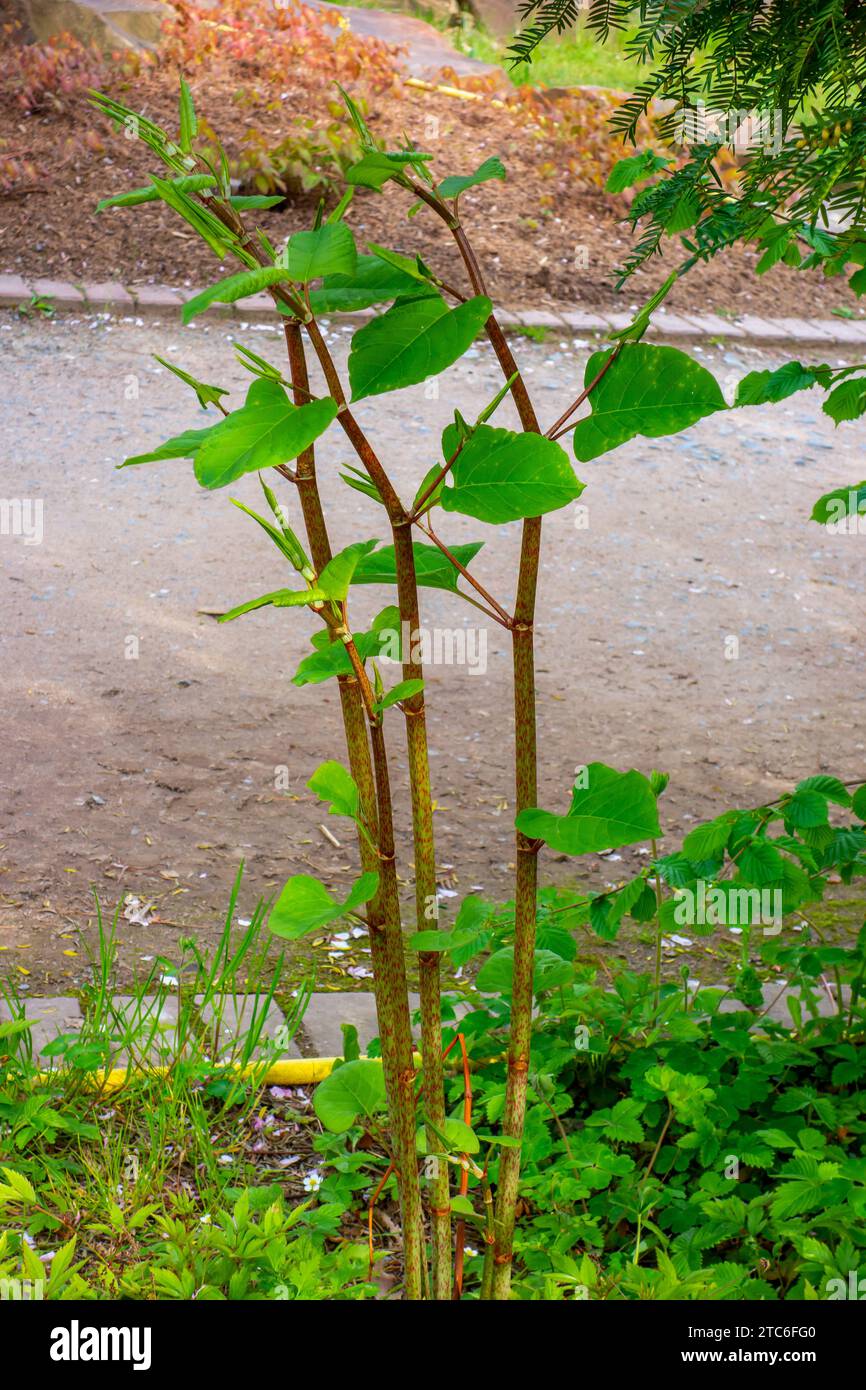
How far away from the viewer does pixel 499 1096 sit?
2.19 m

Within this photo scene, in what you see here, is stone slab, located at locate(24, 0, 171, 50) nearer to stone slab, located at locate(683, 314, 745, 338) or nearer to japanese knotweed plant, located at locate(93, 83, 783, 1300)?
stone slab, located at locate(683, 314, 745, 338)

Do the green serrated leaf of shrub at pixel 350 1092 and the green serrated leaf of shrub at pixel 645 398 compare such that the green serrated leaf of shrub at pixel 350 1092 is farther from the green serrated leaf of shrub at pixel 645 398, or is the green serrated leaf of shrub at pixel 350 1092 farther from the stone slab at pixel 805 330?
the stone slab at pixel 805 330

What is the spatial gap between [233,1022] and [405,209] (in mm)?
7427

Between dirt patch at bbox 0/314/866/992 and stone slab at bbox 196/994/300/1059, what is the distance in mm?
343

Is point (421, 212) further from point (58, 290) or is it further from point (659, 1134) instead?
point (659, 1134)

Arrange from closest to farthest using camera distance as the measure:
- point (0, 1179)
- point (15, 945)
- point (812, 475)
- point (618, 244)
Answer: point (0, 1179) → point (15, 945) → point (812, 475) → point (618, 244)

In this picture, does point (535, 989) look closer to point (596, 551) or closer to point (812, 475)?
point (596, 551)

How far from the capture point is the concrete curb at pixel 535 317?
7.66m

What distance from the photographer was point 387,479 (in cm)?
125

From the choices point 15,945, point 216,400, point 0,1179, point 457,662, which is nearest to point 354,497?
point 457,662

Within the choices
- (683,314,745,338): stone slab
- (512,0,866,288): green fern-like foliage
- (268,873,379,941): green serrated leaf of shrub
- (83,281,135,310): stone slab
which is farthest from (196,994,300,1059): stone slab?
(683,314,745,338): stone slab

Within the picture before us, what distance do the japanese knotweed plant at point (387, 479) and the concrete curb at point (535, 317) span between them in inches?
240

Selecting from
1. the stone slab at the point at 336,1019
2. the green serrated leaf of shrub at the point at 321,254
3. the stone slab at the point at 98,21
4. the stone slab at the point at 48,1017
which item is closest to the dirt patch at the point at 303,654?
the stone slab at the point at 336,1019
